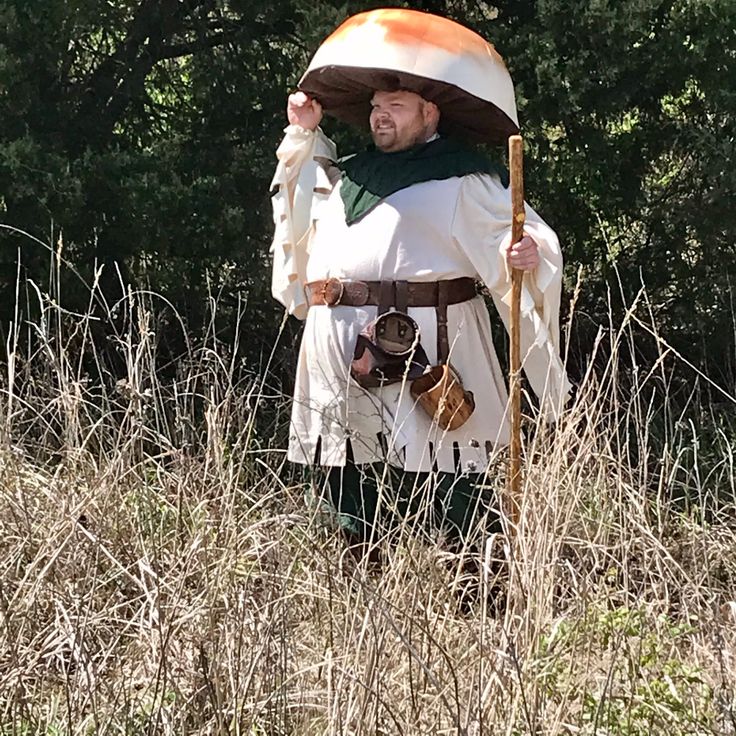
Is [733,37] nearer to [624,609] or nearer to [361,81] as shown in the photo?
[361,81]

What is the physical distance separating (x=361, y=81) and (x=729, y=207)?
1.77 metres

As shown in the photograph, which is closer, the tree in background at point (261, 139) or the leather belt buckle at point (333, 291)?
the leather belt buckle at point (333, 291)

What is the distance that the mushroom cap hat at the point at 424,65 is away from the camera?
2.59 meters

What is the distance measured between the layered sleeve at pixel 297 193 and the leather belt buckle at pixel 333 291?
0.74 feet

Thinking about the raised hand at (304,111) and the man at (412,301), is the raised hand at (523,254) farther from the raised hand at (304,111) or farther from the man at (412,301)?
the raised hand at (304,111)

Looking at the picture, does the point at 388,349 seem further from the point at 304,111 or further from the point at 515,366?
the point at 304,111

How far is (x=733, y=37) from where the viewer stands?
356 cm

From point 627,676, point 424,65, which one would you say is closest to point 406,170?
point 424,65

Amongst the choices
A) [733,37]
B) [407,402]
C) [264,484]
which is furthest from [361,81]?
[733,37]

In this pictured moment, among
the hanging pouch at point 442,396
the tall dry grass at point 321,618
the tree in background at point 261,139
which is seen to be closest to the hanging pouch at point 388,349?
the hanging pouch at point 442,396

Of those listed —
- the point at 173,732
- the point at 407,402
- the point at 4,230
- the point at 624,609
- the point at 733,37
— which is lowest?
the point at 173,732

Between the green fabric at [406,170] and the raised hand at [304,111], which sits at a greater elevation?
the raised hand at [304,111]

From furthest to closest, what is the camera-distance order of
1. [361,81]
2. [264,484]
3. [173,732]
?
[264,484] < [361,81] < [173,732]

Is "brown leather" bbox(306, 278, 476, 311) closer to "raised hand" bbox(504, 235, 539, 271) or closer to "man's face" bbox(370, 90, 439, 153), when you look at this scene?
"raised hand" bbox(504, 235, 539, 271)
